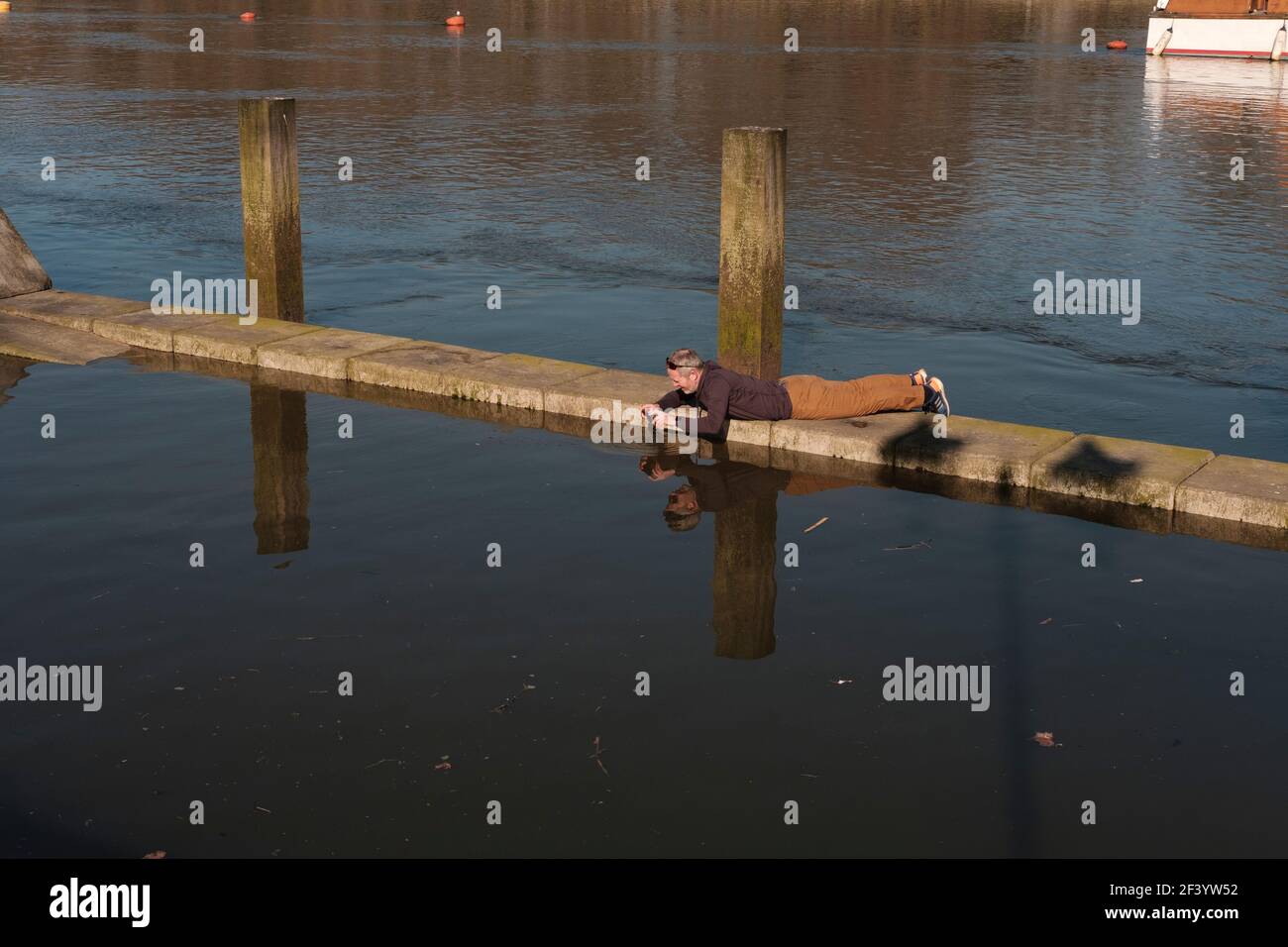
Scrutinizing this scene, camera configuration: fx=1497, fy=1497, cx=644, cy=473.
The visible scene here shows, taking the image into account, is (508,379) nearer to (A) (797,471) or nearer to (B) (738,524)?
(A) (797,471)

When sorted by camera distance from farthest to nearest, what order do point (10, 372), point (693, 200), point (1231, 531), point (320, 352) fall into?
point (693, 200), point (10, 372), point (320, 352), point (1231, 531)

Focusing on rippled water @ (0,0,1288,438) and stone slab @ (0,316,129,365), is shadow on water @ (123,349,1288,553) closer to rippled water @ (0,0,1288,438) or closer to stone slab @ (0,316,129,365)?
stone slab @ (0,316,129,365)

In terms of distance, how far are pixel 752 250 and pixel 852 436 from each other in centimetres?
134

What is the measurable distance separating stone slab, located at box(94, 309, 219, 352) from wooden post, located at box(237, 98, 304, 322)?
1.71ft

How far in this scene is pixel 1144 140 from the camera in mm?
25719

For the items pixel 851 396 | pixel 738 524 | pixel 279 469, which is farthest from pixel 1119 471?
pixel 279 469

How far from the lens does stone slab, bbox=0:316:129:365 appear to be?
430 inches

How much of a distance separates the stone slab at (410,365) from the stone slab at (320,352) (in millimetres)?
115

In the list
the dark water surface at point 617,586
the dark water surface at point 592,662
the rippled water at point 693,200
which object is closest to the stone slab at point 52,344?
the dark water surface at point 617,586

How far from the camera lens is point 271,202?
433 inches

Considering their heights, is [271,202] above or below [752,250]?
above
